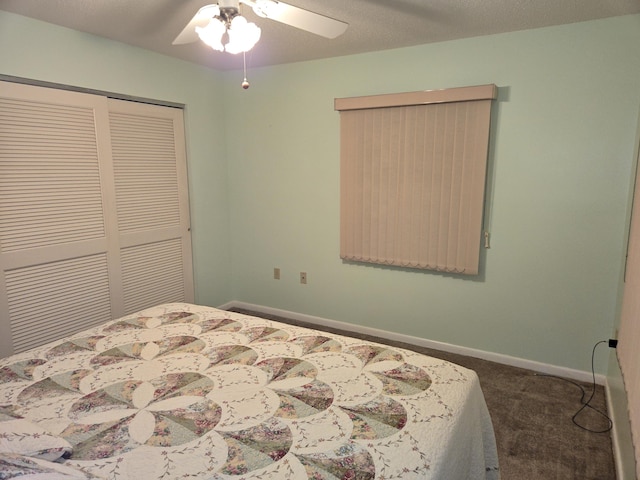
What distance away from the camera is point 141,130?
3092 mm

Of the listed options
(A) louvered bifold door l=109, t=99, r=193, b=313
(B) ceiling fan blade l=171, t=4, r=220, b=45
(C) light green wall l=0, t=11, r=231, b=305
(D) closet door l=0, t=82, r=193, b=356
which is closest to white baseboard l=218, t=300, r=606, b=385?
(C) light green wall l=0, t=11, r=231, b=305

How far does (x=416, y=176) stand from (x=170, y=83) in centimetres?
211

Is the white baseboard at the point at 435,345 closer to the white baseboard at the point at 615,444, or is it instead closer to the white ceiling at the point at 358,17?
the white baseboard at the point at 615,444

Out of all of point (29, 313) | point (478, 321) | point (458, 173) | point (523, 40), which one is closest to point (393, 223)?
point (458, 173)

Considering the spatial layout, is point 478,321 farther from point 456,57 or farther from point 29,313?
point 29,313

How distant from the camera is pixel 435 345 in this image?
3.15 meters

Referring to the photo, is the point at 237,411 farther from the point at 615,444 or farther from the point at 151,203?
the point at 151,203

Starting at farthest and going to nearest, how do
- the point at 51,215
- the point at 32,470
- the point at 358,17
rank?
1. the point at 51,215
2. the point at 358,17
3. the point at 32,470

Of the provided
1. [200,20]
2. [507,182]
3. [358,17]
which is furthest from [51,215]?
[507,182]

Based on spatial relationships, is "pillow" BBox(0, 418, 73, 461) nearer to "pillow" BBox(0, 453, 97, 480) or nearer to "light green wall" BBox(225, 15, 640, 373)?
"pillow" BBox(0, 453, 97, 480)

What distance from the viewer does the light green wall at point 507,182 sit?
2.42m

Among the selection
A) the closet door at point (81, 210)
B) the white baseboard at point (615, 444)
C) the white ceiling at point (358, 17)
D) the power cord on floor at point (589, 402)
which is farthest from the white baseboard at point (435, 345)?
the white ceiling at point (358, 17)

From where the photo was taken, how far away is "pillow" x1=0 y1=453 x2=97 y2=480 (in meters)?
0.89

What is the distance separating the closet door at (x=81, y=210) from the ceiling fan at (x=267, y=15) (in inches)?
52.9
